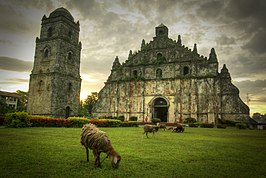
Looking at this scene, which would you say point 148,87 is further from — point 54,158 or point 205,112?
point 54,158

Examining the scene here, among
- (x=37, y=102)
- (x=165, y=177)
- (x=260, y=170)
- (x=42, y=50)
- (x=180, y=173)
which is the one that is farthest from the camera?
(x=42, y=50)

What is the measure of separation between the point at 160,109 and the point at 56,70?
55.8ft

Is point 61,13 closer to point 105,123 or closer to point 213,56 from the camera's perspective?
point 105,123

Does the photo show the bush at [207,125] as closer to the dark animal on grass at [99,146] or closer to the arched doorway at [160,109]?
the arched doorway at [160,109]

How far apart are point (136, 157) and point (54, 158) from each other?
228cm

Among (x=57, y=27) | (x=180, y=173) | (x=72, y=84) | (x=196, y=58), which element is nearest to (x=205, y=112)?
(x=196, y=58)

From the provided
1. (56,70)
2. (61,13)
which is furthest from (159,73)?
(61,13)

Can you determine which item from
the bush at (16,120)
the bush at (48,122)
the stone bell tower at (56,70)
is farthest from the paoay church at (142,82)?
the bush at (16,120)

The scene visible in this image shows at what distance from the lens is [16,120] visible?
592 inches

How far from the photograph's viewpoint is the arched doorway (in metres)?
30.1

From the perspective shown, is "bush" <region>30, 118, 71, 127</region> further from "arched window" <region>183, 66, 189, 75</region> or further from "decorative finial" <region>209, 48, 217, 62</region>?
"decorative finial" <region>209, 48, 217, 62</region>

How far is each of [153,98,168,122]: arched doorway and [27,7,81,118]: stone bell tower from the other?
44.3ft

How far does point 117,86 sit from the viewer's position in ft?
106

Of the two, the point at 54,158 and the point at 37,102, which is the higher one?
the point at 37,102
